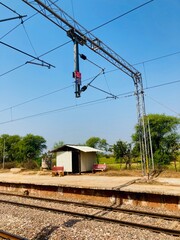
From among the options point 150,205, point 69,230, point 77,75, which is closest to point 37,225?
point 69,230

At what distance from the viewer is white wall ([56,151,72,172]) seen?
2222cm

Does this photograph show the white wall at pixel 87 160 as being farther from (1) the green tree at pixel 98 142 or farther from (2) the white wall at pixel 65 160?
(1) the green tree at pixel 98 142

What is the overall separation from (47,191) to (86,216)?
267 inches

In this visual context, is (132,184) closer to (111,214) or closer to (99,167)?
(111,214)

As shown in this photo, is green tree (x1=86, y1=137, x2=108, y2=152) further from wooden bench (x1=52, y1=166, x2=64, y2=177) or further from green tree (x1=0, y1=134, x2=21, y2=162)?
wooden bench (x1=52, y1=166, x2=64, y2=177)

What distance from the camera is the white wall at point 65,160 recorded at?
22219 millimetres

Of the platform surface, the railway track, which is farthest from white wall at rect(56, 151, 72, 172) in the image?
the railway track

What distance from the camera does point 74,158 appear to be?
2334cm

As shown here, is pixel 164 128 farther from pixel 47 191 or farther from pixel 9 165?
pixel 47 191

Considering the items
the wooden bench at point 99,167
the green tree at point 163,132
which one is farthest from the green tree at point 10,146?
the wooden bench at point 99,167

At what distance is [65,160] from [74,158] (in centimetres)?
112

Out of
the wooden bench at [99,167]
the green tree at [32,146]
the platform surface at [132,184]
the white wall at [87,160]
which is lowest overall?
the platform surface at [132,184]

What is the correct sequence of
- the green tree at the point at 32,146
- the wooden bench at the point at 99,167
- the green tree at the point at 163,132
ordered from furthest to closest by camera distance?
the green tree at the point at 32,146 → the green tree at the point at 163,132 → the wooden bench at the point at 99,167

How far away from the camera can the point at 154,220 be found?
26.2 ft
